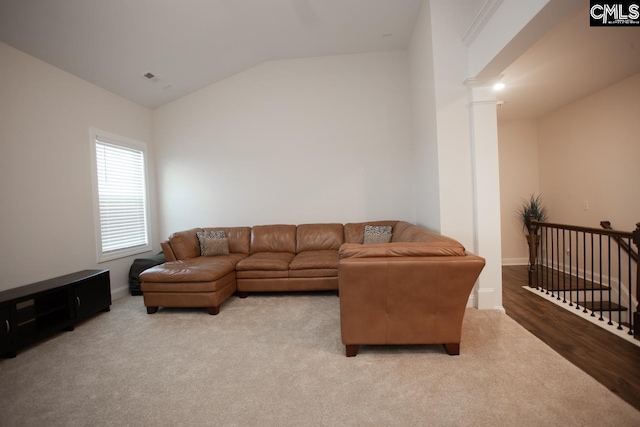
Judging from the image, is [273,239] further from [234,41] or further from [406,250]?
[234,41]

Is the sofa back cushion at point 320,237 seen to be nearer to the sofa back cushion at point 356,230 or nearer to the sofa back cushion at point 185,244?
the sofa back cushion at point 356,230

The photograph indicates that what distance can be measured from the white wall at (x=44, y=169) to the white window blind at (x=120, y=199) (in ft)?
0.69

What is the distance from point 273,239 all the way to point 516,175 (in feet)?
16.4

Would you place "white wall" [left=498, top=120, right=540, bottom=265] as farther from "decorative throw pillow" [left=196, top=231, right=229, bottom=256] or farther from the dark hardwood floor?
"decorative throw pillow" [left=196, top=231, right=229, bottom=256]

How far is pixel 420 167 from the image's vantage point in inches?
164

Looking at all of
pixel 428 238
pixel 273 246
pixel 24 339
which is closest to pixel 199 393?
pixel 24 339

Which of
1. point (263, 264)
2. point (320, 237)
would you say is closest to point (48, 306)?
point (263, 264)

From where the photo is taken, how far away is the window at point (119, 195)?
13.0ft

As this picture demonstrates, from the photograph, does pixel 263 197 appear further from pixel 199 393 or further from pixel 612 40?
pixel 612 40

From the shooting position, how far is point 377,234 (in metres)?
4.17

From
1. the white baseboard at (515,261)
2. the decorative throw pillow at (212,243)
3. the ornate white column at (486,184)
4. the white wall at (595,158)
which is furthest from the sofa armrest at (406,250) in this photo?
the white baseboard at (515,261)

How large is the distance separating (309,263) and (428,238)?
171 cm

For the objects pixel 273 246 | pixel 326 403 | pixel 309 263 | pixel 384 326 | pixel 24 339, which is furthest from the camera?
pixel 273 246

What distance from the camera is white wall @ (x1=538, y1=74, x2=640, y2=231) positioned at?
3895 mm
